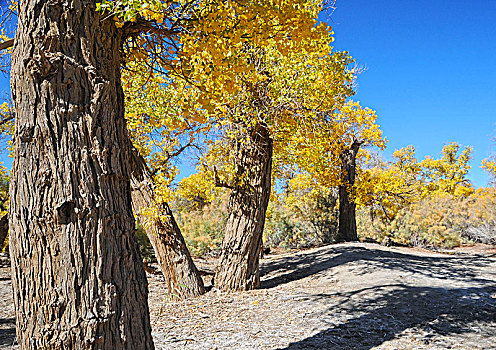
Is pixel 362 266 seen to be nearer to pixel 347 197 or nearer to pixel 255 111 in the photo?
pixel 255 111

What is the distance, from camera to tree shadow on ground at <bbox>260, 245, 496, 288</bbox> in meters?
6.93

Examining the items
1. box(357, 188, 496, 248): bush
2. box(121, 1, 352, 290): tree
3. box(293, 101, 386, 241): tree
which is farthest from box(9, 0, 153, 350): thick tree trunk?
box(357, 188, 496, 248): bush

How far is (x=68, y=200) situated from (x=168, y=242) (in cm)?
407

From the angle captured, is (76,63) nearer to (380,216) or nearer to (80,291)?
(80,291)

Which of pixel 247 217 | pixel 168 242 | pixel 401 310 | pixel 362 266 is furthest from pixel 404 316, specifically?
pixel 168 242

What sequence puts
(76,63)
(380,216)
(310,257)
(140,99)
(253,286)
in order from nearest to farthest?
(76,63) → (140,99) → (253,286) → (310,257) → (380,216)

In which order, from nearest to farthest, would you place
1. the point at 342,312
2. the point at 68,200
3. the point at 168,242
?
the point at 68,200
the point at 342,312
the point at 168,242

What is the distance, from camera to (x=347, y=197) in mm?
12641

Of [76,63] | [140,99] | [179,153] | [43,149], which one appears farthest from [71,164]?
[179,153]

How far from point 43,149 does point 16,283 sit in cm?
79

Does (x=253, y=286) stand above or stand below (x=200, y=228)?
below

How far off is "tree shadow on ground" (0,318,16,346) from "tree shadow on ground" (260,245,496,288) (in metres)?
3.86

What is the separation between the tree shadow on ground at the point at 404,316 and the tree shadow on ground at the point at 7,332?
3647 mm

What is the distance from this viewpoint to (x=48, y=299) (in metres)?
2.02
